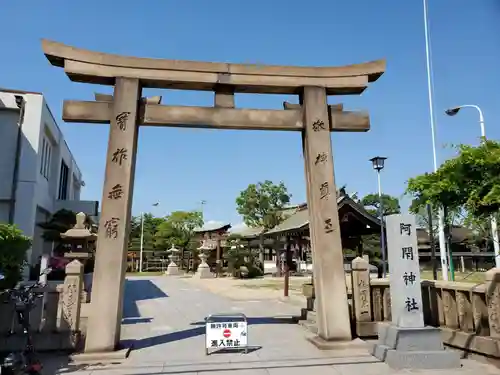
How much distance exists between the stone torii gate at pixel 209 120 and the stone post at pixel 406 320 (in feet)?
3.56

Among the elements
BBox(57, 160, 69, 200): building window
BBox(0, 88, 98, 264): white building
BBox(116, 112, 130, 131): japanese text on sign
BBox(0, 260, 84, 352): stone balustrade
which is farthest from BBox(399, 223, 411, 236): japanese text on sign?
BBox(57, 160, 69, 200): building window

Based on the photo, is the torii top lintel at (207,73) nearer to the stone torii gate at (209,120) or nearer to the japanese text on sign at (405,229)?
the stone torii gate at (209,120)

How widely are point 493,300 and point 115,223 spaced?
7139mm

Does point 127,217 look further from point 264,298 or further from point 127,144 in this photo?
point 264,298

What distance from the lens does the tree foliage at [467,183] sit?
13523 millimetres

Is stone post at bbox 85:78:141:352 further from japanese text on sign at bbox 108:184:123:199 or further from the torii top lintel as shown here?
the torii top lintel

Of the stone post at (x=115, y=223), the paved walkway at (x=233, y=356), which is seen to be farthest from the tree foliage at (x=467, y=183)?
the stone post at (x=115, y=223)

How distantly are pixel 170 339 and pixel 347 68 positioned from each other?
756 centimetres

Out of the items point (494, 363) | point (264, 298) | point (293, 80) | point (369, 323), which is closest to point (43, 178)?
point (264, 298)

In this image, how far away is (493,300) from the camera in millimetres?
6664

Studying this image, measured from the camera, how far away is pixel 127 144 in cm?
789

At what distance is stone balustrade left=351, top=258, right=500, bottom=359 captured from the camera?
6691 millimetres

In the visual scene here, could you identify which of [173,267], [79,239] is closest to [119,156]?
[79,239]

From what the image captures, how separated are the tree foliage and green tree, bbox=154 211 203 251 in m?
34.9
